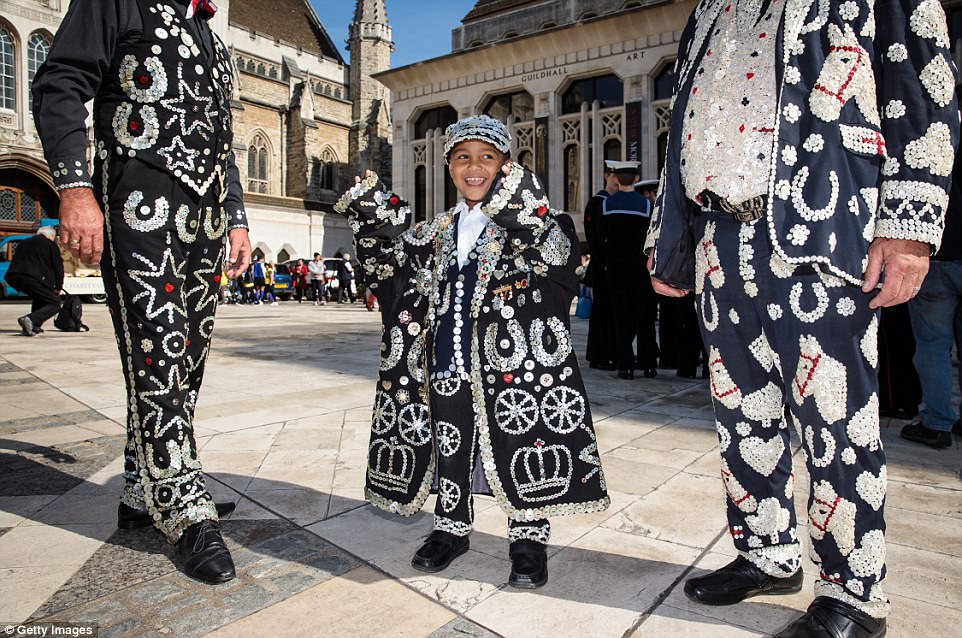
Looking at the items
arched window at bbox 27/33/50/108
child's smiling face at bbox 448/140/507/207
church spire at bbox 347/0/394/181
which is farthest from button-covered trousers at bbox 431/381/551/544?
church spire at bbox 347/0/394/181

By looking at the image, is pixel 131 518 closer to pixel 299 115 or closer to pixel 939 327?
pixel 939 327

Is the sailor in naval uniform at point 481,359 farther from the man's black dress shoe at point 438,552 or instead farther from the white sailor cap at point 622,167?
the white sailor cap at point 622,167

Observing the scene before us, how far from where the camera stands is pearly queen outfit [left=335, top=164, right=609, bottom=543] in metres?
2.22

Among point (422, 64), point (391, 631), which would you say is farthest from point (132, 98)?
point (422, 64)

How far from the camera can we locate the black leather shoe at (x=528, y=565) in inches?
82.6

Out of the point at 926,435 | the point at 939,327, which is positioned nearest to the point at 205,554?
the point at 926,435

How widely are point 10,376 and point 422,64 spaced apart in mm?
23616

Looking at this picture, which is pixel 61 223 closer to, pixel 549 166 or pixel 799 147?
pixel 799 147

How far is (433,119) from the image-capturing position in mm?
27984

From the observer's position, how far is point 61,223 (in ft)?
6.76

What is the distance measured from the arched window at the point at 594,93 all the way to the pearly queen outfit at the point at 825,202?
22423mm

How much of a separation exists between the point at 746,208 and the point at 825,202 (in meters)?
0.21

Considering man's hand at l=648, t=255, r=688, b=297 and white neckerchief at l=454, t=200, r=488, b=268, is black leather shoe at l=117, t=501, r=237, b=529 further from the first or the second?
man's hand at l=648, t=255, r=688, b=297

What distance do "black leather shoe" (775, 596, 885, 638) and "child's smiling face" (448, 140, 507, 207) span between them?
158 centimetres
